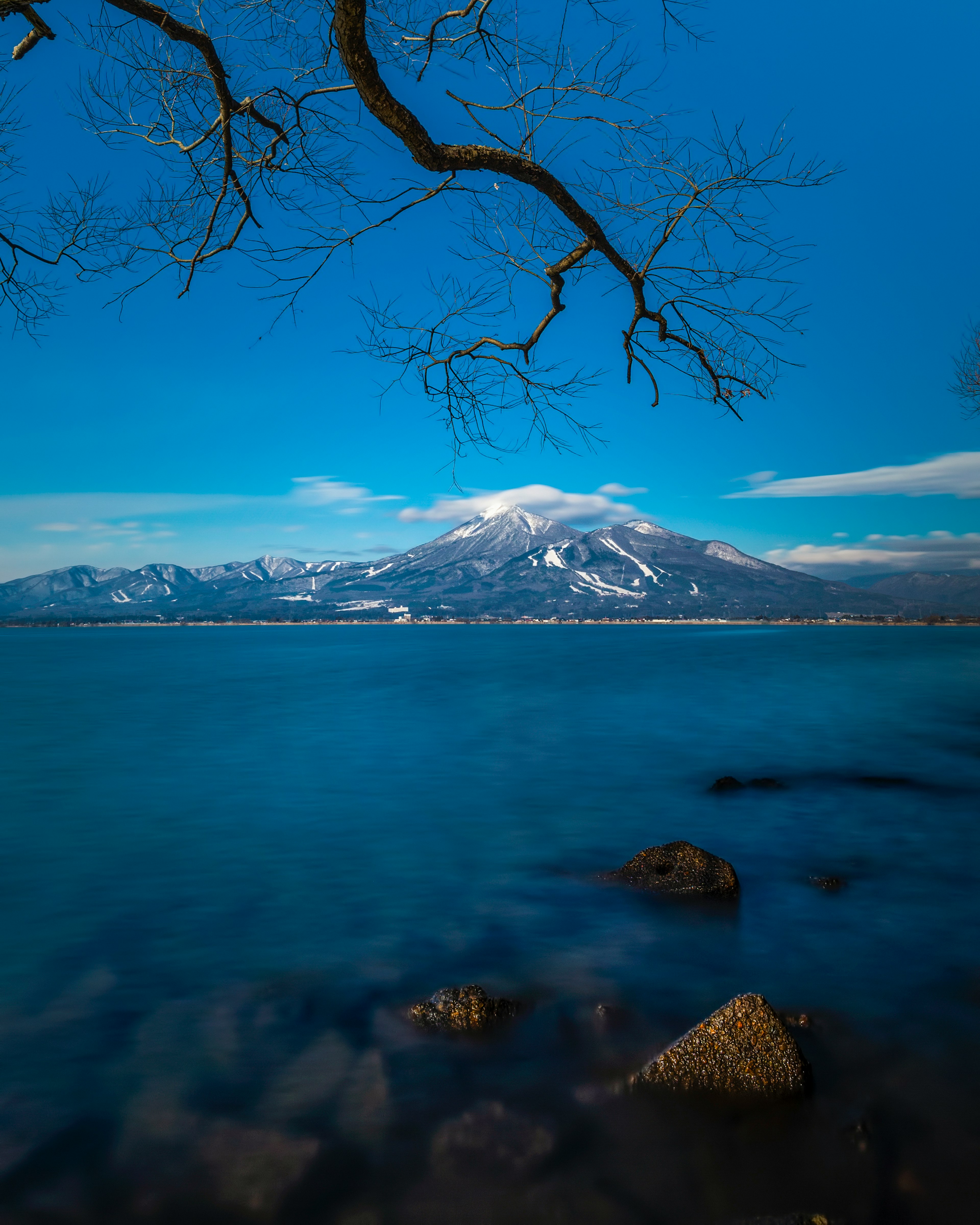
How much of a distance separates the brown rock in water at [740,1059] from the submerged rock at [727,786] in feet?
41.5

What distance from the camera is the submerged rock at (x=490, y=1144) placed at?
4844 millimetres

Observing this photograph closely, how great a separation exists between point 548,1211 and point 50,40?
799 centimetres

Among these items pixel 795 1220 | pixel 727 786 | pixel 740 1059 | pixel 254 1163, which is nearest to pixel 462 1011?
pixel 254 1163

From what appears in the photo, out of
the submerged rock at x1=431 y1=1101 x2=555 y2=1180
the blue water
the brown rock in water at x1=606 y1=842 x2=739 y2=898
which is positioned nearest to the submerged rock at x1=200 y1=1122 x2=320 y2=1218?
the blue water

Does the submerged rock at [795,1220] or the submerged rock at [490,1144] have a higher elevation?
the submerged rock at [795,1220]

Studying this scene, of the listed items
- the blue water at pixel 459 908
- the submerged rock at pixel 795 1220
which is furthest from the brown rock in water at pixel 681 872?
the submerged rock at pixel 795 1220

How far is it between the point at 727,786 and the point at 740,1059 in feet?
42.9

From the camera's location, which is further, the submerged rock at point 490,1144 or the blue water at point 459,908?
the blue water at point 459,908

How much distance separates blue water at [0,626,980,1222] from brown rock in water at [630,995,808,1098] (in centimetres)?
32

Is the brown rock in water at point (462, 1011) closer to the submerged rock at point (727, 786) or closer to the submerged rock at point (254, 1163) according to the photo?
the submerged rock at point (254, 1163)

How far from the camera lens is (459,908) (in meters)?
10.1

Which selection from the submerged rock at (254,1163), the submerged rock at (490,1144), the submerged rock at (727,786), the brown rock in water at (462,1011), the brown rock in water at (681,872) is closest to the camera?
the submerged rock at (254,1163)

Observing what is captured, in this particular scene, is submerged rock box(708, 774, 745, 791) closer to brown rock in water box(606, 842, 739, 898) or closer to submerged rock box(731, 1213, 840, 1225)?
brown rock in water box(606, 842, 739, 898)

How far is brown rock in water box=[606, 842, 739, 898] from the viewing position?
9.70 meters
